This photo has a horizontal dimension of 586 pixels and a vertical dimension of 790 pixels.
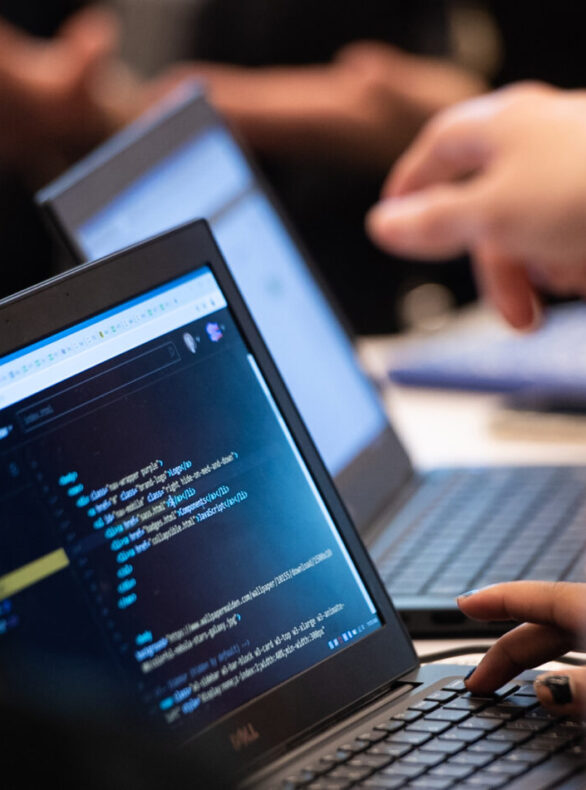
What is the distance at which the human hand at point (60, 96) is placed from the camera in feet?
5.24

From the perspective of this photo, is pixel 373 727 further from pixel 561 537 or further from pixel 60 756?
pixel 561 537

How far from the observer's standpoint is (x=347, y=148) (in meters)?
1.80

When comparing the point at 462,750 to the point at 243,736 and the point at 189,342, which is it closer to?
the point at 243,736

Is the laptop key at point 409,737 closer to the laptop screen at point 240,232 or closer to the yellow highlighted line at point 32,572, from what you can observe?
the yellow highlighted line at point 32,572

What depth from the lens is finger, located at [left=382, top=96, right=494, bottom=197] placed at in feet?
3.22

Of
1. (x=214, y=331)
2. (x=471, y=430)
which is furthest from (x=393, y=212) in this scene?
(x=214, y=331)

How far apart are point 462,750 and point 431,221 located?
1.84ft

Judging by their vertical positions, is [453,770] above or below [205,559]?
below

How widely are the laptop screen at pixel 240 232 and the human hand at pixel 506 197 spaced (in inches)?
5.0

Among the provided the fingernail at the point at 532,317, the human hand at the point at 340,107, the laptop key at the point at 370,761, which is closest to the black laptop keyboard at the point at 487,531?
the fingernail at the point at 532,317

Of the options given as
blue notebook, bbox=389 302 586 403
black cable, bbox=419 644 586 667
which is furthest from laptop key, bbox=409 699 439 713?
blue notebook, bbox=389 302 586 403

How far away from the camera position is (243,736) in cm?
56

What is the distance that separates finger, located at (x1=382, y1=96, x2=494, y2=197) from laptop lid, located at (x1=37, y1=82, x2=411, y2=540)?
5.9 inches

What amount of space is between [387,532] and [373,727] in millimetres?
354
